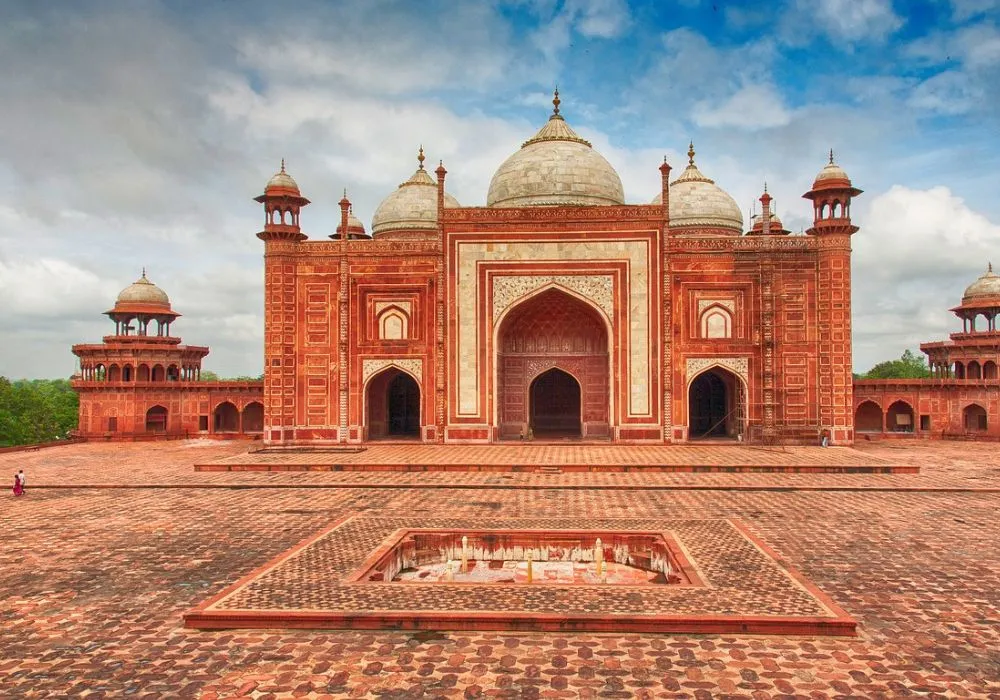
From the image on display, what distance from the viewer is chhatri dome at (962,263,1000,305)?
24.4 metres

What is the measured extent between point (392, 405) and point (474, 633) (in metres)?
17.9

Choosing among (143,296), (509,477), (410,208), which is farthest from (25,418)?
(509,477)

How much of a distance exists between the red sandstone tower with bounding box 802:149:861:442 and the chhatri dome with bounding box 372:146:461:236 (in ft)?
40.2

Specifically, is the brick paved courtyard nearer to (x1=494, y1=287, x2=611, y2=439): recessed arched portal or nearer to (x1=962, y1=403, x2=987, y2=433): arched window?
(x1=494, y1=287, x2=611, y2=439): recessed arched portal

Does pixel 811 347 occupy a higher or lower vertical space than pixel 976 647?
higher

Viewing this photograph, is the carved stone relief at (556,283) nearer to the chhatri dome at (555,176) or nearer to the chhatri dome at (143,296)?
the chhatri dome at (555,176)

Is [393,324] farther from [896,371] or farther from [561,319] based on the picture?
[896,371]

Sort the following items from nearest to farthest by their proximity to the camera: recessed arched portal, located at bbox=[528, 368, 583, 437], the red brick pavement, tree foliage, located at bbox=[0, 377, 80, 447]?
the red brick pavement, recessed arched portal, located at bbox=[528, 368, 583, 437], tree foliage, located at bbox=[0, 377, 80, 447]

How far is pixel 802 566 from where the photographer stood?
24.4 feet

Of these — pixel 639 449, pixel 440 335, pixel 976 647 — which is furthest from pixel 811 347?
pixel 976 647

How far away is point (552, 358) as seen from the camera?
21453 millimetres

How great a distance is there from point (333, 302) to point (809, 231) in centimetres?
1375

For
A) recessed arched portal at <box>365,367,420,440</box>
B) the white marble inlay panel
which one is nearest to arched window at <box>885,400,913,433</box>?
the white marble inlay panel

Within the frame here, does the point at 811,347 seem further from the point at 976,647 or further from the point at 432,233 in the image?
the point at 976,647
